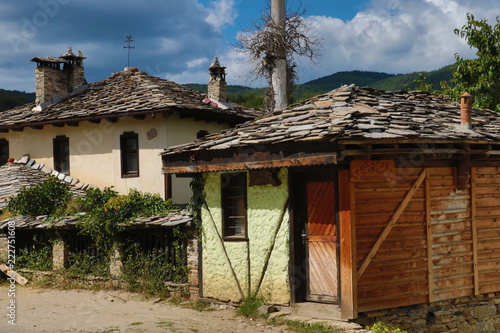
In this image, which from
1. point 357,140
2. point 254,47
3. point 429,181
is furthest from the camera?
point 254,47

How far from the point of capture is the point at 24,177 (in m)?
16.8

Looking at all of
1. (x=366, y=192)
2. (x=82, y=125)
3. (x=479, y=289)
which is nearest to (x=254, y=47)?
(x=82, y=125)

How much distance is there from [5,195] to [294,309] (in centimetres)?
1007

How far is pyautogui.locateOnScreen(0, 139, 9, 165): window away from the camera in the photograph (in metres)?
19.6

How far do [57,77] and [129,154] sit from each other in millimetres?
4952

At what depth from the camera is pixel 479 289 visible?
10000 mm

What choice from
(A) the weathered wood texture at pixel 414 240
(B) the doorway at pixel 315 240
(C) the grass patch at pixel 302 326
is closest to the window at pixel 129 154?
(B) the doorway at pixel 315 240

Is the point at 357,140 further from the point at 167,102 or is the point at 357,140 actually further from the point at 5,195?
the point at 5,195

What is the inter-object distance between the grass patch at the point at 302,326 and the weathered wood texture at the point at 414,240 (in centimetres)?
77

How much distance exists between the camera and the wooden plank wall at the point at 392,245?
28.3 ft

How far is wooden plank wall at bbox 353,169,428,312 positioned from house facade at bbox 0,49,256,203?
24.7 ft

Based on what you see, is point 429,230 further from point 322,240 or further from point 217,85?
point 217,85

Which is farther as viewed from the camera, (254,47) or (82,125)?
(82,125)

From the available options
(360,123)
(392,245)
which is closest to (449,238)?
(392,245)
